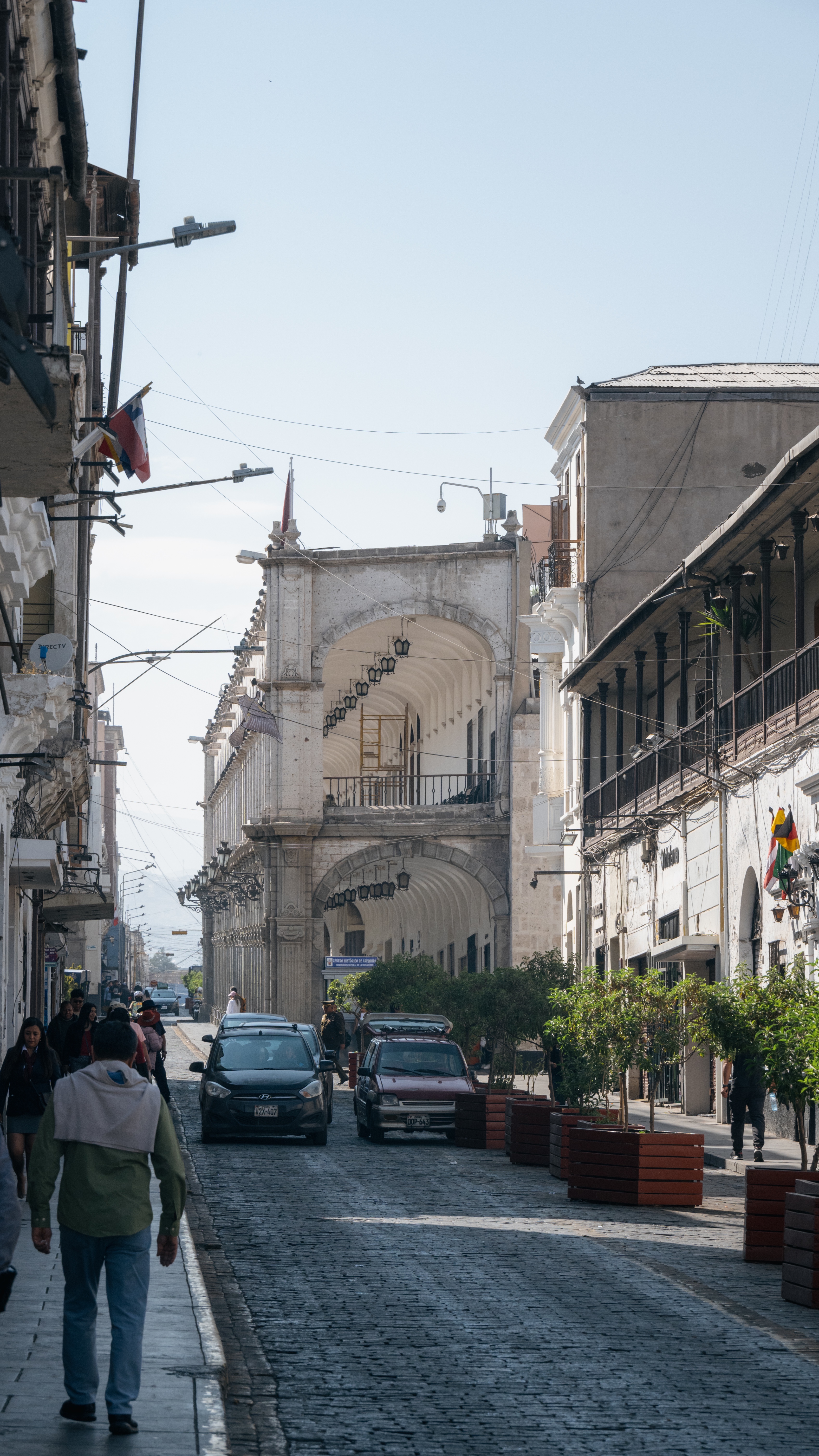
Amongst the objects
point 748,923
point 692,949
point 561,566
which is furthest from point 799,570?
point 561,566

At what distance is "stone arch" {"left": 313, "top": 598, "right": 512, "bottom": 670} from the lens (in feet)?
181

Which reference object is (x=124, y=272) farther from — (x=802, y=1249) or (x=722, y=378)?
(x=722, y=378)

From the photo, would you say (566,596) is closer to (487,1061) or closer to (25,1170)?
(487,1061)

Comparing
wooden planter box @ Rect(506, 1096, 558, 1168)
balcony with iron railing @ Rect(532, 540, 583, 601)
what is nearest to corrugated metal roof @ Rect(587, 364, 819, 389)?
balcony with iron railing @ Rect(532, 540, 583, 601)

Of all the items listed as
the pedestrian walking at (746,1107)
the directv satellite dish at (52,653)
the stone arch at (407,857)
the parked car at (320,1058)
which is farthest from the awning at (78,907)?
the pedestrian walking at (746,1107)

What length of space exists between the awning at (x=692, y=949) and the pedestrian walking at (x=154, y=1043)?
823 centimetres

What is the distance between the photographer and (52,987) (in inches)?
2322

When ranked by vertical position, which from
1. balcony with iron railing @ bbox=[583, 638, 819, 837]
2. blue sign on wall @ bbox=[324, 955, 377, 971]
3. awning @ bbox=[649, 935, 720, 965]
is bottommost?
blue sign on wall @ bbox=[324, 955, 377, 971]

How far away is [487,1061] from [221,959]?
51874 millimetres

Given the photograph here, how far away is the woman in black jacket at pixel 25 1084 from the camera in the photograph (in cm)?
1568

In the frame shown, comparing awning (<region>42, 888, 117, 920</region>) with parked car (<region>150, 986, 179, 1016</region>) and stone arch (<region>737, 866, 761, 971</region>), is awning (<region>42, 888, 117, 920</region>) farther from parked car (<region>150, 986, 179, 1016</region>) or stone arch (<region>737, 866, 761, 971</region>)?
parked car (<region>150, 986, 179, 1016</region>)

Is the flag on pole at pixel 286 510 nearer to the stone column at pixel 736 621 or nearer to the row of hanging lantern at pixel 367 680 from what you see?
the row of hanging lantern at pixel 367 680

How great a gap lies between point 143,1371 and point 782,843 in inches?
681

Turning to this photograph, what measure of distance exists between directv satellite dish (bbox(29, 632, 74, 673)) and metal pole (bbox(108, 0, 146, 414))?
4548 millimetres
